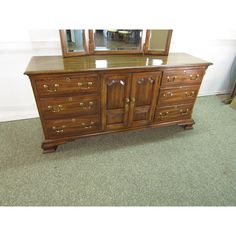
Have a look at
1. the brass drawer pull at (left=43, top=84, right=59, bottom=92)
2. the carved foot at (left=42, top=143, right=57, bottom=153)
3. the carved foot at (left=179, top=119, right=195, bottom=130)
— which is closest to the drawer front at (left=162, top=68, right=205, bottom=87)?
the carved foot at (left=179, top=119, right=195, bottom=130)

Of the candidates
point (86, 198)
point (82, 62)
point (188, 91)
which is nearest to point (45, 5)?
point (82, 62)

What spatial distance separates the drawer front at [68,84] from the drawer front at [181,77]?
68 centimetres

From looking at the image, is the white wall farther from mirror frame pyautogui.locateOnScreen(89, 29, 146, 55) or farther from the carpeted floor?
mirror frame pyautogui.locateOnScreen(89, 29, 146, 55)

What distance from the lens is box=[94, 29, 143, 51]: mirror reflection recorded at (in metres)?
1.56

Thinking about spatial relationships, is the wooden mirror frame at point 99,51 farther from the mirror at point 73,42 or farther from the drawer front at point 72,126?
the drawer front at point 72,126

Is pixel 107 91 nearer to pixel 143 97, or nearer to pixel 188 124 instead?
pixel 143 97

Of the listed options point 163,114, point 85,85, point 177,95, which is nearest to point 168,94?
point 177,95

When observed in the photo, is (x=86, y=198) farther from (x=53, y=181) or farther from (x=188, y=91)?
(x=188, y=91)

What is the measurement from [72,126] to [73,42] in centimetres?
82

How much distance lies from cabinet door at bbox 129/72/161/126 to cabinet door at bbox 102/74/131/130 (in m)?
0.06

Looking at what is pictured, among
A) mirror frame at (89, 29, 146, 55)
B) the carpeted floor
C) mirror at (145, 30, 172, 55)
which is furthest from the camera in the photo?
mirror at (145, 30, 172, 55)

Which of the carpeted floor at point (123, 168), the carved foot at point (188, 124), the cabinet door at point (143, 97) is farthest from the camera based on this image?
A: the carved foot at point (188, 124)

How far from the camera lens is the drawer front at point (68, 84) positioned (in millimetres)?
1307

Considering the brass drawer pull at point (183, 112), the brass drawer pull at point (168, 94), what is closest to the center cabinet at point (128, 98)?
the brass drawer pull at point (168, 94)
